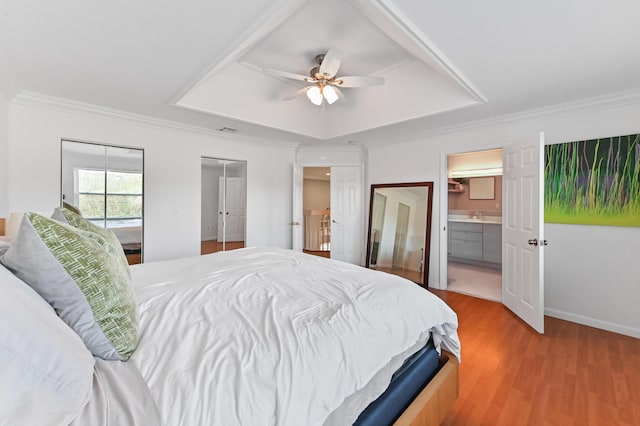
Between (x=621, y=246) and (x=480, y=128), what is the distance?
6.23ft

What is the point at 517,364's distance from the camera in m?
2.19

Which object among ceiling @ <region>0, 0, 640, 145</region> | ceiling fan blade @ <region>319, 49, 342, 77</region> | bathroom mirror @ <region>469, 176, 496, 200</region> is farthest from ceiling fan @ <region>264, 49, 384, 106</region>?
bathroom mirror @ <region>469, 176, 496, 200</region>

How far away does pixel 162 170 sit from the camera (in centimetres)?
368

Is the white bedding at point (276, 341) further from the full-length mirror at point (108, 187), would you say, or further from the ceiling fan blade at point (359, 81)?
the full-length mirror at point (108, 187)

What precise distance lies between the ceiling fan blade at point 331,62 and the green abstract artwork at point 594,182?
8.43 feet

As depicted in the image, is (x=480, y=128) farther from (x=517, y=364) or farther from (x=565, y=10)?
(x=517, y=364)

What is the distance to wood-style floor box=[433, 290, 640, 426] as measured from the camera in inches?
66.6

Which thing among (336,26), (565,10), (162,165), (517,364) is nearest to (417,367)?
(517,364)

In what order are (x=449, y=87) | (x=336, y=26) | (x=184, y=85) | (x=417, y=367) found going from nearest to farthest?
1. (x=417, y=367)
2. (x=336, y=26)
3. (x=184, y=85)
4. (x=449, y=87)

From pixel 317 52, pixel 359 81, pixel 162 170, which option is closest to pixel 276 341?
pixel 359 81

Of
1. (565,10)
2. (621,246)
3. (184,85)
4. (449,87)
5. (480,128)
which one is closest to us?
(565,10)

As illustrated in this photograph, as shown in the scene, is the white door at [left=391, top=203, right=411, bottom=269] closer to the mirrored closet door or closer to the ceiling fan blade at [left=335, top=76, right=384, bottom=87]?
the ceiling fan blade at [left=335, top=76, right=384, bottom=87]

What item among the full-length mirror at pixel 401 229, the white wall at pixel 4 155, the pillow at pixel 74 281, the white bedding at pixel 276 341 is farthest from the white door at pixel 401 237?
the white wall at pixel 4 155

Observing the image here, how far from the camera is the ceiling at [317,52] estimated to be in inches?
64.4
